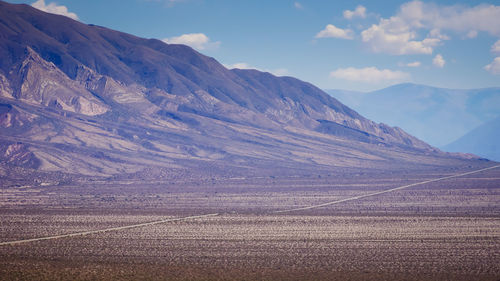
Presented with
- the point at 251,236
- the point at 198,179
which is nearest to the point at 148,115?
the point at 198,179

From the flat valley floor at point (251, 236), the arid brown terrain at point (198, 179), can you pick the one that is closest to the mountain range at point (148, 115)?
the arid brown terrain at point (198, 179)

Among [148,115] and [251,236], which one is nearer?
[251,236]

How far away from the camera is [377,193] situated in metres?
60.2

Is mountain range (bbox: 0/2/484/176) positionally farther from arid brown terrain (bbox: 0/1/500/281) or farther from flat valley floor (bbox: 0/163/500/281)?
flat valley floor (bbox: 0/163/500/281)

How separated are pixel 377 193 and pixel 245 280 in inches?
1622

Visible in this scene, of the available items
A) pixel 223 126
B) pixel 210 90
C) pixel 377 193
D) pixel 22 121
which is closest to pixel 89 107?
pixel 22 121

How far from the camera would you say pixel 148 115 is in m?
122

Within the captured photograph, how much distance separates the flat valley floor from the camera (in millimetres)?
22719

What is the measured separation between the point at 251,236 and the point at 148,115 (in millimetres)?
93317

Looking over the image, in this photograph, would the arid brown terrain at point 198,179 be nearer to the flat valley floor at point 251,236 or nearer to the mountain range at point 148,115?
the flat valley floor at point 251,236

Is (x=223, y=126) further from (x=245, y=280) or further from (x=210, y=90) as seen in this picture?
(x=245, y=280)

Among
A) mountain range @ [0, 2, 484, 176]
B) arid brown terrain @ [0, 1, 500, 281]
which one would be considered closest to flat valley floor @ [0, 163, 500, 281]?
arid brown terrain @ [0, 1, 500, 281]

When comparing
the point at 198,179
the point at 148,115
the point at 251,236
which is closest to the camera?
the point at 251,236

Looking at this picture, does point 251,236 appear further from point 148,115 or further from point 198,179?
point 148,115
